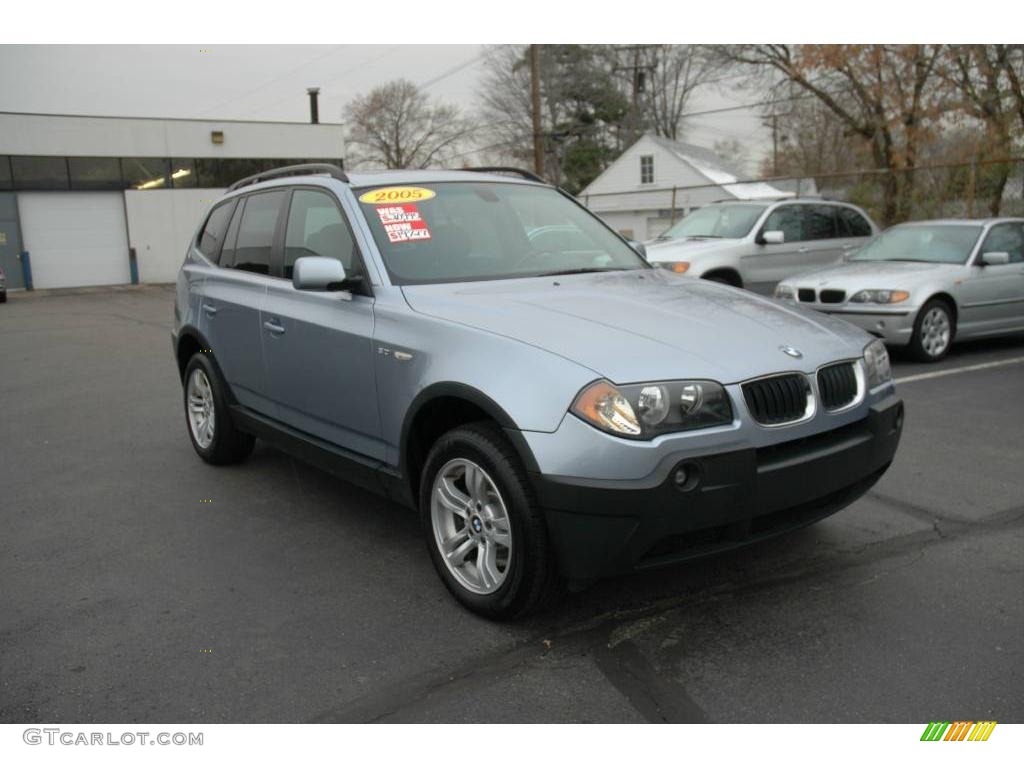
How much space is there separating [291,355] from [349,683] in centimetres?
194

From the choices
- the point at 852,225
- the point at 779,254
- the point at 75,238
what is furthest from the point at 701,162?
the point at 779,254

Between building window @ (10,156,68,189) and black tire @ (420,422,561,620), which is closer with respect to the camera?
black tire @ (420,422,561,620)

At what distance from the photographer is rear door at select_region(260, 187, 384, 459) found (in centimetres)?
389

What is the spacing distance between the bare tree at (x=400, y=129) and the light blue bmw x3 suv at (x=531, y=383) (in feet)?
149

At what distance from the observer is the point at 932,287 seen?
8.96 metres

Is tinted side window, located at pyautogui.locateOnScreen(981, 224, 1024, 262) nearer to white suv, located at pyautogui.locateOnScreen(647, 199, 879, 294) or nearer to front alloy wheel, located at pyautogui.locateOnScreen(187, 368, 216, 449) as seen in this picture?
white suv, located at pyautogui.locateOnScreen(647, 199, 879, 294)

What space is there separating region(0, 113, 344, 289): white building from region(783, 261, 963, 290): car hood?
22706mm

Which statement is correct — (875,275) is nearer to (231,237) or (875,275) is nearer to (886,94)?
(231,237)

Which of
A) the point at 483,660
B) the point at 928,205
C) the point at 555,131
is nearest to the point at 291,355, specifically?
the point at 483,660

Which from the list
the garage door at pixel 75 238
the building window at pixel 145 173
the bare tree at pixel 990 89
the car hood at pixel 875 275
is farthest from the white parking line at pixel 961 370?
the building window at pixel 145 173

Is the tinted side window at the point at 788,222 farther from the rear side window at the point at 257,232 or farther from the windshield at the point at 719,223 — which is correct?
the rear side window at the point at 257,232

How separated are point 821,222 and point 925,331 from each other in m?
4.17

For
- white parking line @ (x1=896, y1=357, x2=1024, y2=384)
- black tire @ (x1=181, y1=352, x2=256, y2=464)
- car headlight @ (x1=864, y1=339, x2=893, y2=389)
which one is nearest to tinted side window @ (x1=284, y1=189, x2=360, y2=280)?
black tire @ (x1=181, y1=352, x2=256, y2=464)

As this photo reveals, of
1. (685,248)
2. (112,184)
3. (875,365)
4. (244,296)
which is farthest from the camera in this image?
(112,184)
